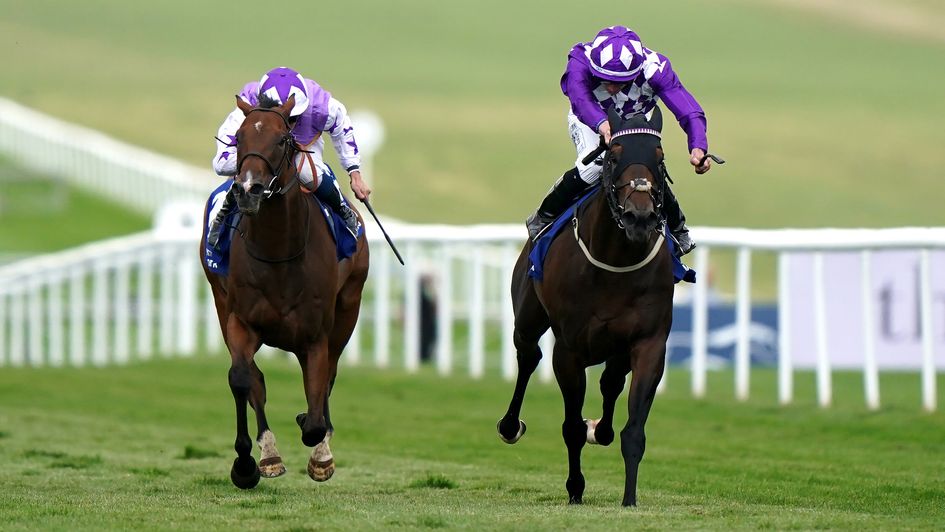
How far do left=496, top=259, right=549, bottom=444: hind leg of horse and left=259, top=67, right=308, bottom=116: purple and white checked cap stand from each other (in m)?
1.36

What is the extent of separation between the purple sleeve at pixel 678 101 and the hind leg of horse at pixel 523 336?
119cm

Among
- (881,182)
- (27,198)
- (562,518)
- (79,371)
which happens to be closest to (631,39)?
(562,518)

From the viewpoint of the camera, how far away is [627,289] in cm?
793

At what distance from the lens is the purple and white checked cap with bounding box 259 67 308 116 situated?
8.73m

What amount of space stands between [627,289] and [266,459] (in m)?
1.77

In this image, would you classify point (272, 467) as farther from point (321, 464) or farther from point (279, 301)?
point (279, 301)

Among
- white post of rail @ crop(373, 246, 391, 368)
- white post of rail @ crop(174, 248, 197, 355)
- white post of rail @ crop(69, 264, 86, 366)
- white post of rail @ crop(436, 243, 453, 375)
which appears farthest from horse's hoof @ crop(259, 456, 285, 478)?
white post of rail @ crop(69, 264, 86, 366)

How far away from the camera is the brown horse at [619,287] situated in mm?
7527

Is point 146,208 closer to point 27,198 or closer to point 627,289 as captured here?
point 27,198

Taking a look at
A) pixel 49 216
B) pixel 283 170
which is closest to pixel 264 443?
pixel 283 170

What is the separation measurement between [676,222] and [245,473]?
226cm

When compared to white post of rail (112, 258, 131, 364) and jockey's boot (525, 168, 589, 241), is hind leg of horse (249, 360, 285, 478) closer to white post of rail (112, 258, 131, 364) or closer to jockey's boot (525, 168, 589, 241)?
jockey's boot (525, 168, 589, 241)

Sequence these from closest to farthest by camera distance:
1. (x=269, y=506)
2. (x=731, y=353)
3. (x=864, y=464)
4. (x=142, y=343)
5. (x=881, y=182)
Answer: (x=269, y=506) → (x=864, y=464) → (x=731, y=353) → (x=142, y=343) → (x=881, y=182)


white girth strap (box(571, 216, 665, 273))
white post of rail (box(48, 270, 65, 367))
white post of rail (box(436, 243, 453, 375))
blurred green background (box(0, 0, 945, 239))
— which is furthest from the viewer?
blurred green background (box(0, 0, 945, 239))
